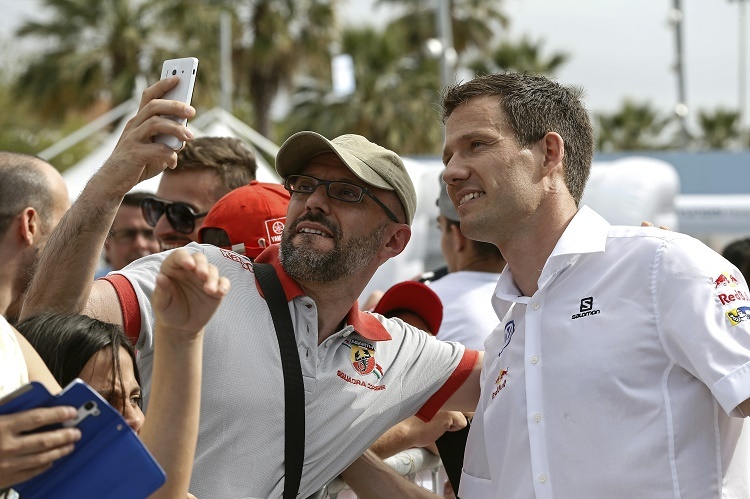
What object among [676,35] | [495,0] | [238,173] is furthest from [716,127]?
[238,173]

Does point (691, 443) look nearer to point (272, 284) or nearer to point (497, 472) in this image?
point (497, 472)

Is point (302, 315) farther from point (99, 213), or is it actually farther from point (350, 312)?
point (99, 213)

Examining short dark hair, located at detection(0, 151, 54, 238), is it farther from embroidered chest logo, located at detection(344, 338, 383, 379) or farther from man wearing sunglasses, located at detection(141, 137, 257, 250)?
embroidered chest logo, located at detection(344, 338, 383, 379)

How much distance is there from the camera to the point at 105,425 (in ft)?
5.88

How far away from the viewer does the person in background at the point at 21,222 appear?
3807mm

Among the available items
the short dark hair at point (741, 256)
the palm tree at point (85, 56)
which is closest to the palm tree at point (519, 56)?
the palm tree at point (85, 56)

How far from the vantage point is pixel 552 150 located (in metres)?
3.02

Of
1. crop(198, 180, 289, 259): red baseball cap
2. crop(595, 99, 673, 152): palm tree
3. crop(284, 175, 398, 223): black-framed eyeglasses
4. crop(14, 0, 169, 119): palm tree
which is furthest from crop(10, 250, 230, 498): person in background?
crop(595, 99, 673, 152): palm tree

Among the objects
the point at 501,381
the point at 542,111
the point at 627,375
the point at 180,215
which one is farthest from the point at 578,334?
the point at 180,215

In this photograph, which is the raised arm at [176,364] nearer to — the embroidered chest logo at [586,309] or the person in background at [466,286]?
the embroidered chest logo at [586,309]

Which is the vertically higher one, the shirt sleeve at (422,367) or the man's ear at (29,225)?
the man's ear at (29,225)

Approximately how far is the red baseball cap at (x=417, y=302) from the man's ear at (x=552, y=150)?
2.64ft

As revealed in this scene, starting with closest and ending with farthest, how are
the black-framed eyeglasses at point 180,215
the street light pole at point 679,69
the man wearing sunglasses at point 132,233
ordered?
the black-framed eyeglasses at point 180,215
the man wearing sunglasses at point 132,233
the street light pole at point 679,69

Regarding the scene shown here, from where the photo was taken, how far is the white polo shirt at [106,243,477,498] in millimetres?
2699
